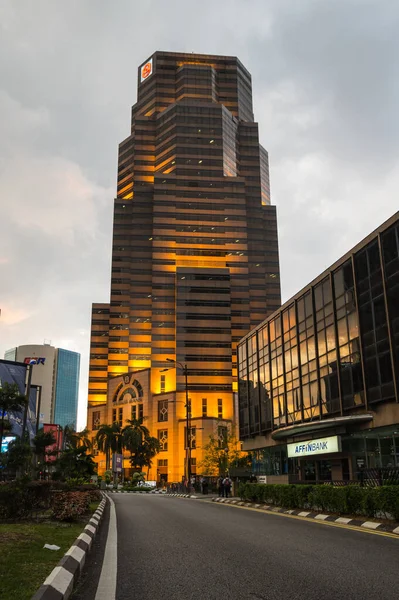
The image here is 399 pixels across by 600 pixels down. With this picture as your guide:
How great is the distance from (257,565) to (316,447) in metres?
34.3

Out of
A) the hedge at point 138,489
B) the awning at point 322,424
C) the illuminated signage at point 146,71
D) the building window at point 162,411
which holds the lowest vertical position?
the hedge at point 138,489

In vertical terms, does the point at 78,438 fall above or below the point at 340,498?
above

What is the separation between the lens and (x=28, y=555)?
7.85 metres

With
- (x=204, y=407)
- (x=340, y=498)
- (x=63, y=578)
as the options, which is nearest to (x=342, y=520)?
(x=340, y=498)

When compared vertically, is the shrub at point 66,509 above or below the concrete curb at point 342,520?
above

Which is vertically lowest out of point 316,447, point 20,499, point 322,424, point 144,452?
point 20,499

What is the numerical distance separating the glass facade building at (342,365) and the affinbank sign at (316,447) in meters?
0.43

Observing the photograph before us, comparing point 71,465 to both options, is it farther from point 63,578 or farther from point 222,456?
point 63,578

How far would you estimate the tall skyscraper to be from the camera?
126 meters

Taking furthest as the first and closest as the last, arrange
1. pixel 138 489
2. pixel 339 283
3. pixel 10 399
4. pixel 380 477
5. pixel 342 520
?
pixel 138 489, pixel 10 399, pixel 339 283, pixel 380 477, pixel 342 520

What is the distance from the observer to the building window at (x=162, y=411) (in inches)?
4689

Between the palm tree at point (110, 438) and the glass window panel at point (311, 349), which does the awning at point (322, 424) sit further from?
the palm tree at point (110, 438)

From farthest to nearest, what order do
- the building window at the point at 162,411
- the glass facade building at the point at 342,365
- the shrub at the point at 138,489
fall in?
the building window at the point at 162,411, the shrub at the point at 138,489, the glass facade building at the point at 342,365

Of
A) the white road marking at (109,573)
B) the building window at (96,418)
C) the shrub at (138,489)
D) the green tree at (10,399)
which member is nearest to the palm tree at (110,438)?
the shrub at (138,489)
